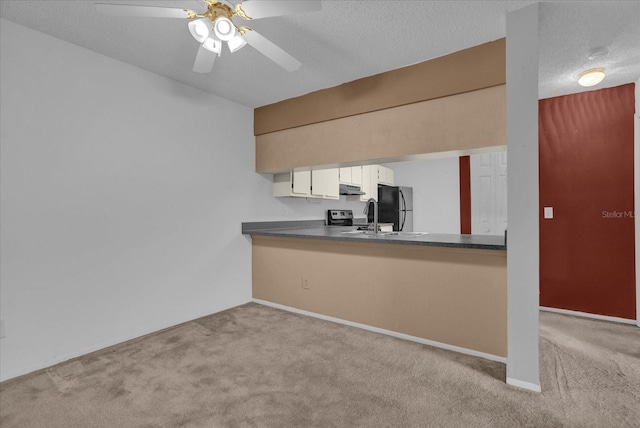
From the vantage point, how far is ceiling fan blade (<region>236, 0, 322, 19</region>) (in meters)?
1.39

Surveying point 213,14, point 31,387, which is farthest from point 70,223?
point 213,14

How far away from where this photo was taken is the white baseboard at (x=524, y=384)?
179 centimetres

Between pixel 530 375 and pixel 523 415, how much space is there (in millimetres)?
316

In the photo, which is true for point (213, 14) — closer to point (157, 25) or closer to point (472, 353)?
point (157, 25)

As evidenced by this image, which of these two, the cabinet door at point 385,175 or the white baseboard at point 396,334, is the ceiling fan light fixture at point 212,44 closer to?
the white baseboard at point 396,334

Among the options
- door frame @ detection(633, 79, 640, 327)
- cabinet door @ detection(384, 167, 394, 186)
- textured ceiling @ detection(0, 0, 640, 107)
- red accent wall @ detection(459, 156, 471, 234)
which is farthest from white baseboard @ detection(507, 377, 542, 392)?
cabinet door @ detection(384, 167, 394, 186)

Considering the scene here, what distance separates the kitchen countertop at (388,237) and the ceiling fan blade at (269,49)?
4.74 ft

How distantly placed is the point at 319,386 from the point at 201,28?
6.87ft

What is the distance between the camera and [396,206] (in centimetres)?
505

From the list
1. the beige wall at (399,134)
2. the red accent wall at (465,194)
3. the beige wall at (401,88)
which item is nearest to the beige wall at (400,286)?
the beige wall at (399,134)

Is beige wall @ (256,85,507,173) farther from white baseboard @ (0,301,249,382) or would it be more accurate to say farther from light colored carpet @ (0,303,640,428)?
white baseboard @ (0,301,249,382)

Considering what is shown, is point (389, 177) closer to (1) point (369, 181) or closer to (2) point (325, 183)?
(1) point (369, 181)

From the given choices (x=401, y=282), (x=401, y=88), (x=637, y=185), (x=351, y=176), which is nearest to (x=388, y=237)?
(x=401, y=282)

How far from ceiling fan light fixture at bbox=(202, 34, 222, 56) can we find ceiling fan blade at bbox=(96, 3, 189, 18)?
0.49 feet
